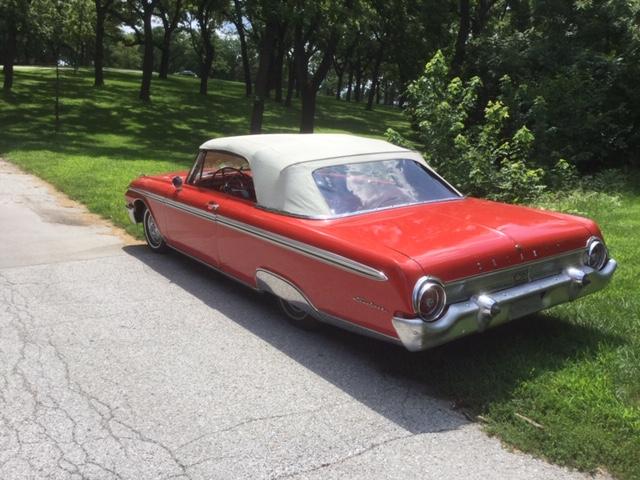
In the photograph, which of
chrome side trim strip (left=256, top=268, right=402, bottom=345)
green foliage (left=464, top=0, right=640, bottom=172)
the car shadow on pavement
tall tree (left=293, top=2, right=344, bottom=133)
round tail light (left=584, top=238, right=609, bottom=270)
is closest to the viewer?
the car shadow on pavement

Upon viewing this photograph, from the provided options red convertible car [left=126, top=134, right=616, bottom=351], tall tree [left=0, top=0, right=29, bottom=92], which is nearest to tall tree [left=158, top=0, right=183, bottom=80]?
tall tree [left=0, top=0, right=29, bottom=92]

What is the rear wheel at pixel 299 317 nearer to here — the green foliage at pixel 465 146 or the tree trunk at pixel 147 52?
the green foliage at pixel 465 146

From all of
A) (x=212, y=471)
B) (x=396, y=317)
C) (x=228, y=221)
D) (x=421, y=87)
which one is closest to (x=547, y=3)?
(x=421, y=87)

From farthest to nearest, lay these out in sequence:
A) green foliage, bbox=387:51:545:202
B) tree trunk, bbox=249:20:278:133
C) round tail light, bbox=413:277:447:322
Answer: tree trunk, bbox=249:20:278:133 → green foliage, bbox=387:51:545:202 → round tail light, bbox=413:277:447:322

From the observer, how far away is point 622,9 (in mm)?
12805

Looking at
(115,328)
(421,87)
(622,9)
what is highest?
(622,9)

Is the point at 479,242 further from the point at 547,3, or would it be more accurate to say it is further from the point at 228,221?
the point at 547,3

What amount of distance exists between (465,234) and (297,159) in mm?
1542

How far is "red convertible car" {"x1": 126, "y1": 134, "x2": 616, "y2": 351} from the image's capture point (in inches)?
146

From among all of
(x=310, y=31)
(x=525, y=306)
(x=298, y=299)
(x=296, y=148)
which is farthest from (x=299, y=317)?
(x=310, y=31)

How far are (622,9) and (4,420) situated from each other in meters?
13.3

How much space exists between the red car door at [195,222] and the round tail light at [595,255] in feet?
9.47

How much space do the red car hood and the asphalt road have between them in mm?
827

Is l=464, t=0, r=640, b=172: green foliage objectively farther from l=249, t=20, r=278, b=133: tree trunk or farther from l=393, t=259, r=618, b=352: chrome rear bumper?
l=393, t=259, r=618, b=352: chrome rear bumper
